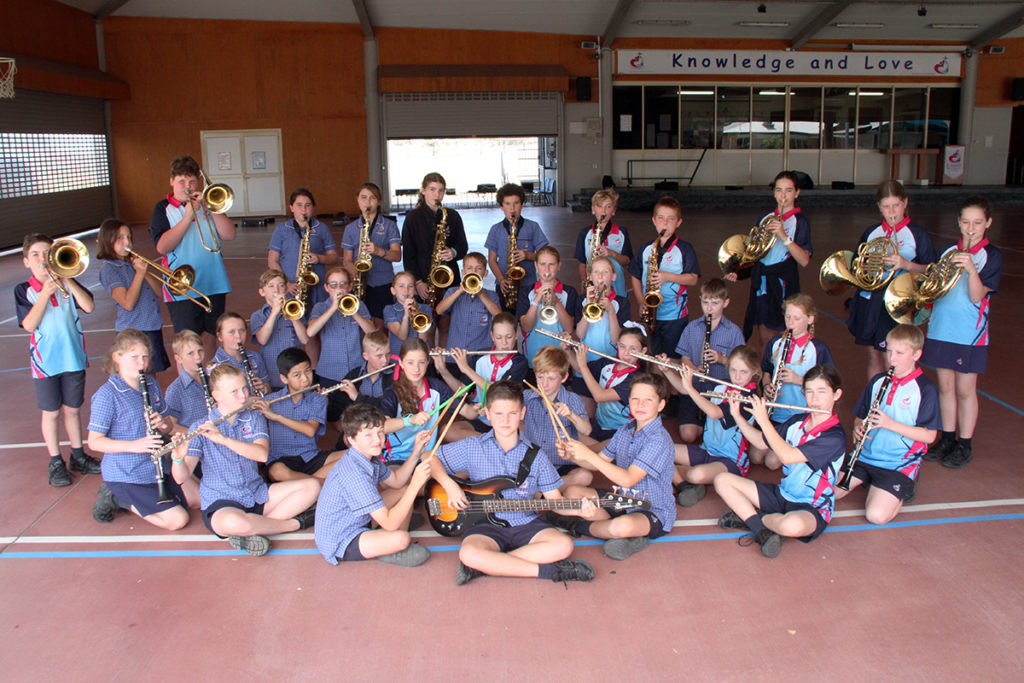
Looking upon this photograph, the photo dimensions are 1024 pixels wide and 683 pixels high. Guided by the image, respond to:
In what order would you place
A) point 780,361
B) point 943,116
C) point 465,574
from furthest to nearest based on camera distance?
point 943,116
point 780,361
point 465,574

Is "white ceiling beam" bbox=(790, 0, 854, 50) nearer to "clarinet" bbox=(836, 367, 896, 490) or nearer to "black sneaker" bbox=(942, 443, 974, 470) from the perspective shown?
"black sneaker" bbox=(942, 443, 974, 470)

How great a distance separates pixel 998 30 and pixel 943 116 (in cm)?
273

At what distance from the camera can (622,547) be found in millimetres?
4090

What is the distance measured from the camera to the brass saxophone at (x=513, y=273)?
6902 mm

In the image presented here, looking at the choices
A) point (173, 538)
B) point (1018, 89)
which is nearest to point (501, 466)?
point (173, 538)

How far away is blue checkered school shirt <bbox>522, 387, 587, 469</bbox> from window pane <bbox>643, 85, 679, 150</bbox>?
64.0ft

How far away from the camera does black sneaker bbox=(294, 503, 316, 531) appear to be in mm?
4457

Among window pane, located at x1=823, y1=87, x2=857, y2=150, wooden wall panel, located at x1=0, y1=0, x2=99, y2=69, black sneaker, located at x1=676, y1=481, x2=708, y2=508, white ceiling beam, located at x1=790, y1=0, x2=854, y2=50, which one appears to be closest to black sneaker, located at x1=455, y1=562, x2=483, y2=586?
black sneaker, located at x1=676, y1=481, x2=708, y2=508

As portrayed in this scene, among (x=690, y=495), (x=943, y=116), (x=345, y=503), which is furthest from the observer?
(x=943, y=116)

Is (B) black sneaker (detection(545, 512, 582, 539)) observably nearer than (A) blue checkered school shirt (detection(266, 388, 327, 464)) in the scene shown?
Yes

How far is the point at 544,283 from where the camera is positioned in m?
6.05

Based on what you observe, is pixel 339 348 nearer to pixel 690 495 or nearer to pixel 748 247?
pixel 690 495

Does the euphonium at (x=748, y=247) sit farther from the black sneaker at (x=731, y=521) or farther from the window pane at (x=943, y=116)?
the window pane at (x=943, y=116)

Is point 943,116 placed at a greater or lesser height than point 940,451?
greater
